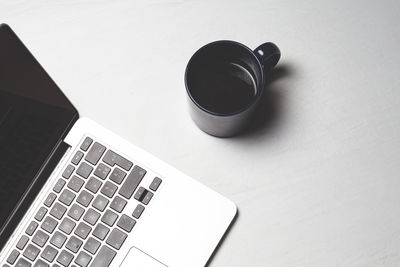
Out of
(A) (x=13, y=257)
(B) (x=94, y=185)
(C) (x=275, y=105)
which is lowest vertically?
(A) (x=13, y=257)

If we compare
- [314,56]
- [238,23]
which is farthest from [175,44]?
[314,56]

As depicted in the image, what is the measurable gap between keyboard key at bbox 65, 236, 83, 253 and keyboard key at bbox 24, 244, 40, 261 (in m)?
0.04

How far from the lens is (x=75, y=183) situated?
2.02 feet

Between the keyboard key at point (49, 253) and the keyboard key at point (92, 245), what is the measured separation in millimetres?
40

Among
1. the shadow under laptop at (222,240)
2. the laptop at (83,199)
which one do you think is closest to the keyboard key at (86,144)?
the laptop at (83,199)

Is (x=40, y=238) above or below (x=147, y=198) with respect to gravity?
below

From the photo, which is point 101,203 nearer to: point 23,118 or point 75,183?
point 75,183

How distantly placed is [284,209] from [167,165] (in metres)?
0.17

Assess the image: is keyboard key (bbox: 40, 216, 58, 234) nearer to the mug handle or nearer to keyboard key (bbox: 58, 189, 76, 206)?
keyboard key (bbox: 58, 189, 76, 206)

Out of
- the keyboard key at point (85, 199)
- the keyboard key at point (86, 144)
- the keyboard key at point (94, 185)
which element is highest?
the keyboard key at point (86, 144)

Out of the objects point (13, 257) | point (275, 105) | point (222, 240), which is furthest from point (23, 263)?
point (275, 105)

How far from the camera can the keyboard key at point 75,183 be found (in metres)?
0.61

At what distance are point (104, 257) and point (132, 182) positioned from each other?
101mm

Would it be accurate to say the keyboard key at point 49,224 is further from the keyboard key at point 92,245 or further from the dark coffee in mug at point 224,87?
the dark coffee in mug at point 224,87
